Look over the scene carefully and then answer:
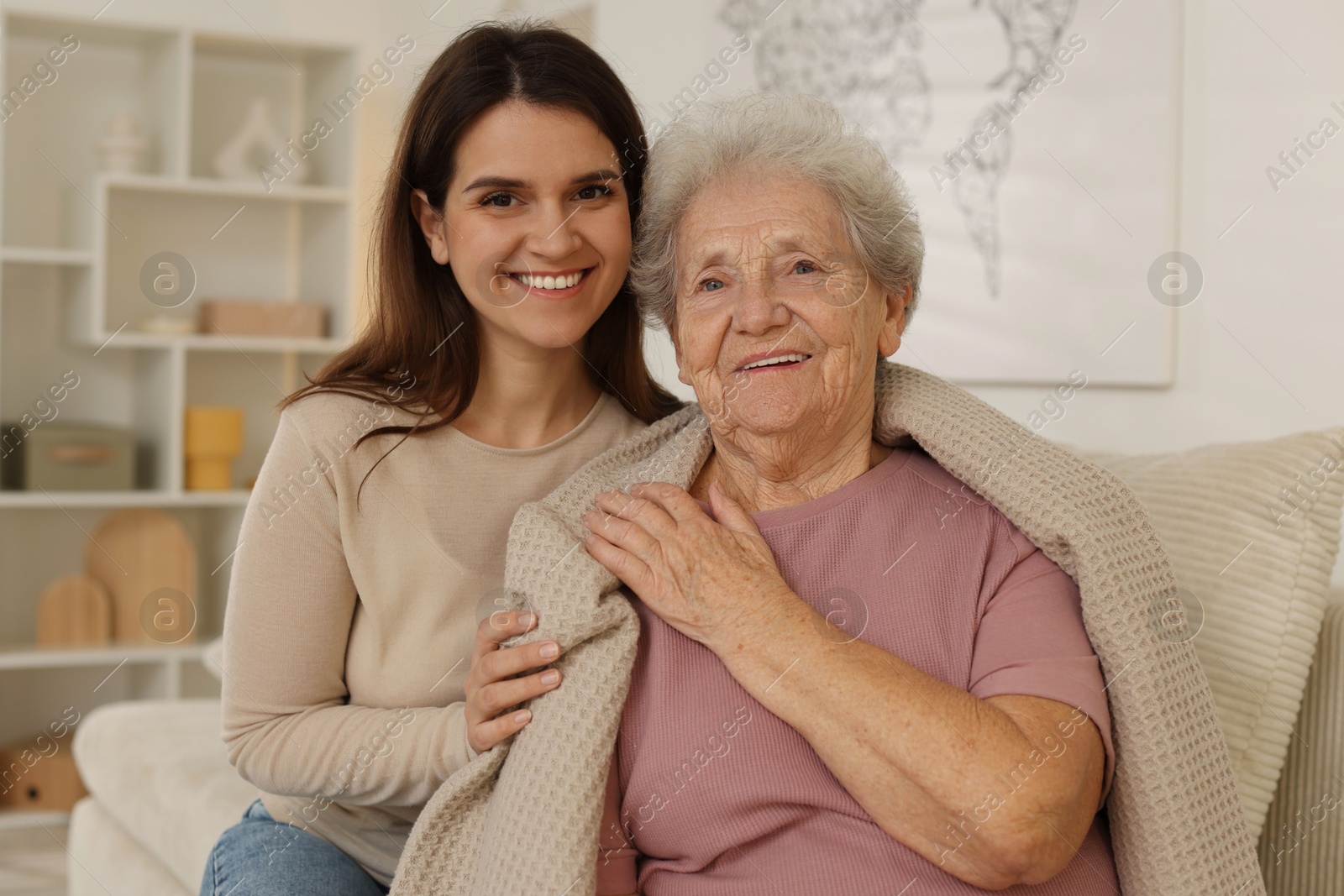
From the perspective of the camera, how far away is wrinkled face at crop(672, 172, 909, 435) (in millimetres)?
1375

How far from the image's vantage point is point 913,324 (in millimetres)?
2863

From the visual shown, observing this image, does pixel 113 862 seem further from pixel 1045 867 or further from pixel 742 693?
pixel 1045 867

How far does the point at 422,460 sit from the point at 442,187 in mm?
371

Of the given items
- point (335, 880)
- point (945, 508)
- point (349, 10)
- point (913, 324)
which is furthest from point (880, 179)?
point (349, 10)

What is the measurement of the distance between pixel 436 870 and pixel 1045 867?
68cm

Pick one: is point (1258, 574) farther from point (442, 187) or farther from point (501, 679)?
point (442, 187)

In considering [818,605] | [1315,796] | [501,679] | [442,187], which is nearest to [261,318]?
[442,187]

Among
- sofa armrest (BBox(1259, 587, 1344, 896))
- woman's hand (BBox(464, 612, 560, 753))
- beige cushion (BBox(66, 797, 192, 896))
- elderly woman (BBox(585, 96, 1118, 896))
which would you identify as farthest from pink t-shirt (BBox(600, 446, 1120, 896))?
beige cushion (BBox(66, 797, 192, 896))

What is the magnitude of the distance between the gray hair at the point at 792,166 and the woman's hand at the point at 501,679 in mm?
467

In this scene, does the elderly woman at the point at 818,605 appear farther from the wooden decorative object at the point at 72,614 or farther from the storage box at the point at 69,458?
the wooden decorative object at the point at 72,614

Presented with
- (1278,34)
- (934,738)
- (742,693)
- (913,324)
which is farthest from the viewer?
(913,324)

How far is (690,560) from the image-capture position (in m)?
1.32

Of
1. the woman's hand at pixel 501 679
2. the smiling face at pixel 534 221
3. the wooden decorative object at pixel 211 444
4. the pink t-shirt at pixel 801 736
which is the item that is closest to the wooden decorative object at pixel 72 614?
the wooden decorative object at pixel 211 444

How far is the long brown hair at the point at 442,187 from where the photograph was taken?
1.56 meters
